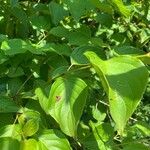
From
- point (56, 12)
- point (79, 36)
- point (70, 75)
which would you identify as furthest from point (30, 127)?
point (56, 12)

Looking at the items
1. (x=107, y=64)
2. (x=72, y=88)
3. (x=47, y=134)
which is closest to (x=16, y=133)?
(x=47, y=134)

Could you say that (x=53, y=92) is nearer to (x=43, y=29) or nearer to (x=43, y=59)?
(x=43, y=59)

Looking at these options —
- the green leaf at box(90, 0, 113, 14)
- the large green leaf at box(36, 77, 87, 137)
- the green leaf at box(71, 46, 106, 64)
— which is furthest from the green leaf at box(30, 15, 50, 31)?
the large green leaf at box(36, 77, 87, 137)

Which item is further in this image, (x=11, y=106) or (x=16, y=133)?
(x=11, y=106)

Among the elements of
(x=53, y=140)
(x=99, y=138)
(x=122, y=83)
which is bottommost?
(x=99, y=138)

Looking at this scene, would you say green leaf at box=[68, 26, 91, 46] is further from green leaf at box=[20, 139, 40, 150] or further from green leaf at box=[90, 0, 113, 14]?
green leaf at box=[20, 139, 40, 150]

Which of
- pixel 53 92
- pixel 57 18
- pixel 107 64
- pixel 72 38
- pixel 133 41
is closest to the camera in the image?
pixel 107 64

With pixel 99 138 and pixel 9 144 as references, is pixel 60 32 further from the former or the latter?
pixel 9 144
